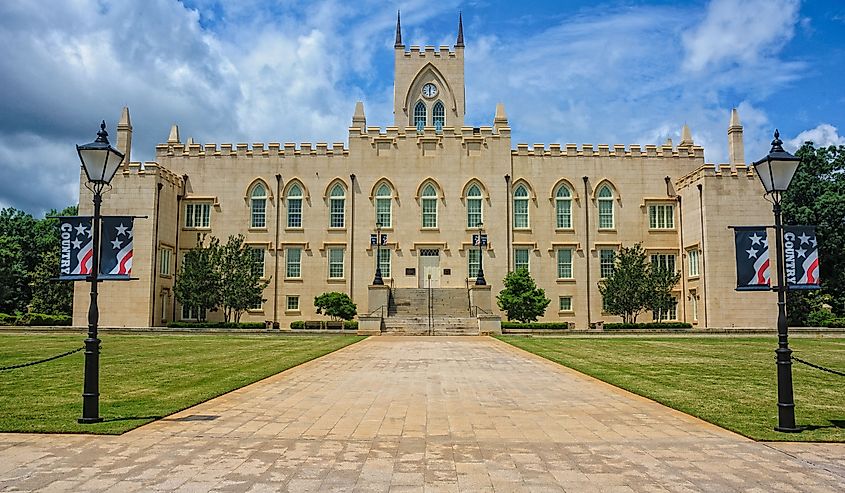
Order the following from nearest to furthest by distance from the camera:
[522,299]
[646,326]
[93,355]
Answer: [93,355] < [646,326] < [522,299]

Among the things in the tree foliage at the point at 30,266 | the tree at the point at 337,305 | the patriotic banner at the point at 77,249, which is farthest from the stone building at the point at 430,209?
the patriotic banner at the point at 77,249

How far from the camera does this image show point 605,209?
4209 cm

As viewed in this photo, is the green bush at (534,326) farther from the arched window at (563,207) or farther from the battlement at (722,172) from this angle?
the battlement at (722,172)

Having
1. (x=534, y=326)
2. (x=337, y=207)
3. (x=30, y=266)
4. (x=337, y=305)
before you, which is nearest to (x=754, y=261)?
(x=534, y=326)

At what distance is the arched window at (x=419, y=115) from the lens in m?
52.9

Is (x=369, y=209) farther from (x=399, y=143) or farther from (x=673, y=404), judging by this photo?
(x=673, y=404)

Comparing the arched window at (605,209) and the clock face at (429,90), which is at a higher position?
the clock face at (429,90)

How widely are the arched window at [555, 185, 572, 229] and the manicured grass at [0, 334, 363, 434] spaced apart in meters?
21.9

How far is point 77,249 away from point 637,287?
100ft

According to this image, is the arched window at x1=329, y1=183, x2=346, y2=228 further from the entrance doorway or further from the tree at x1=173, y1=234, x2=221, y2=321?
the tree at x1=173, y1=234, x2=221, y2=321

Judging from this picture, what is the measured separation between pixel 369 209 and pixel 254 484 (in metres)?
36.0

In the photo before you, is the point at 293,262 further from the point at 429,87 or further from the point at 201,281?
the point at 429,87

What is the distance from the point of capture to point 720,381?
13.5m

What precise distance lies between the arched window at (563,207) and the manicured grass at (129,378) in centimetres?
2190
